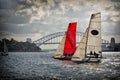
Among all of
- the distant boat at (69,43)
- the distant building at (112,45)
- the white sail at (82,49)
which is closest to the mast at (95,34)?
the white sail at (82,49)

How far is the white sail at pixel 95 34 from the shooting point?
23.8 m

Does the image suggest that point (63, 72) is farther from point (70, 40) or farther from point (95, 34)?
point (70, 40)

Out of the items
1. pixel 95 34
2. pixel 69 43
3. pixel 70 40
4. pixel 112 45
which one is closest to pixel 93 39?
pixel 95 34

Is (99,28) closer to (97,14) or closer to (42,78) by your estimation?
(97,14)

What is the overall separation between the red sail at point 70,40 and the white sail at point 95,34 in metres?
8.29

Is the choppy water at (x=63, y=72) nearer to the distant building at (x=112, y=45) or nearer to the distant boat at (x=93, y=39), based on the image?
the distant boat at (x=93, y=39)

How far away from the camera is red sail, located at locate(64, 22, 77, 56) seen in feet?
107

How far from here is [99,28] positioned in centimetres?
2380

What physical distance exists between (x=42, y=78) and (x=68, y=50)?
14964 millimetres

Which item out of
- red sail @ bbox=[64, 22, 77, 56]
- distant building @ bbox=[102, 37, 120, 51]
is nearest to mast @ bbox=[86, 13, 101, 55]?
red sail @ bbox=[64, 22, 77, 56]

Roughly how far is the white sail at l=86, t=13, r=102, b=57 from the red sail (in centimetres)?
829

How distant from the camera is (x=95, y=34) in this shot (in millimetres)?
23875

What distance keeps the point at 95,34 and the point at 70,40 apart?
924 cm

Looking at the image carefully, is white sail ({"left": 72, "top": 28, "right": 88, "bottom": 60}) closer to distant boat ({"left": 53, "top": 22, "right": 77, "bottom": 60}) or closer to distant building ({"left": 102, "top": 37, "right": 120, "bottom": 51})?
distant boat ({"left": 53, "top": 22, "right": 77, "bottom": 60})
